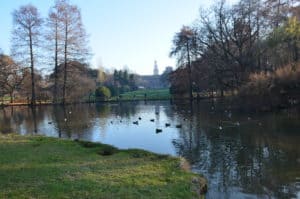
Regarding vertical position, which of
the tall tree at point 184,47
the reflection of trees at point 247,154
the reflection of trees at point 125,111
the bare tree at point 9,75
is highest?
the tall tree at point 184,47

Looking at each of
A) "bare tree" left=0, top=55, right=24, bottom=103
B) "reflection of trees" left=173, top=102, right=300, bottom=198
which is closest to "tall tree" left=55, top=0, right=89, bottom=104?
"bare tree" left=0, top=55, right=24, bottom=103

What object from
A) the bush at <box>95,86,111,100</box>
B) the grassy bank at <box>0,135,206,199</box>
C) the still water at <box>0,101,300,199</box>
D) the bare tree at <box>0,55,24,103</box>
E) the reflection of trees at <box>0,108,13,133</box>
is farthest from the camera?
the bush at <box>95,86,111,100</box>

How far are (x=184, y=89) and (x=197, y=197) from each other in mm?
57251

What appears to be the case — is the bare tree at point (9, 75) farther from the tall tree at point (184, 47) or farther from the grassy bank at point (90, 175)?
the grassy bank at point (90, 175)

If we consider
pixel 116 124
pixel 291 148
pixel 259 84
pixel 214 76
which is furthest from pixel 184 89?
pixel 291 148

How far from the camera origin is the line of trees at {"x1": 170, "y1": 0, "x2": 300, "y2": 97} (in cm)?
3988

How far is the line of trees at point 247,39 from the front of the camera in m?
39.9

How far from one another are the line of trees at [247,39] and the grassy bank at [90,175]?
2994 cm

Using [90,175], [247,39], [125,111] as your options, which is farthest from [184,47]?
[90,175]

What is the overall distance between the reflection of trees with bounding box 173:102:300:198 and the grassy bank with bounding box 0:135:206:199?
185 cm

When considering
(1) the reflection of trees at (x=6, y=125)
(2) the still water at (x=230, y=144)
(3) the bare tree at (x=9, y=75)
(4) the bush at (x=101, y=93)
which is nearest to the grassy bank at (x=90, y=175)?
(2) the still water at (x=230, y=144)

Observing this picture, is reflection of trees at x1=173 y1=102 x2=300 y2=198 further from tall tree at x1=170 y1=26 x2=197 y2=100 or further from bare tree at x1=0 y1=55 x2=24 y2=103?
bare tree at x1=0 y1=55 x2=24 y2=103

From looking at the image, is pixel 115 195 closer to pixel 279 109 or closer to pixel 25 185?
pixel 25 185

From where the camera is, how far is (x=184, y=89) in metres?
66.1
